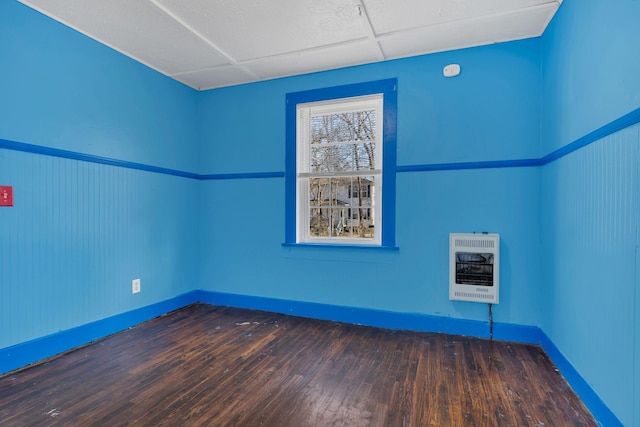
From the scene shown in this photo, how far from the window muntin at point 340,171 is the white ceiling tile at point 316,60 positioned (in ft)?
1.14

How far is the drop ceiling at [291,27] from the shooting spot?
2.30m

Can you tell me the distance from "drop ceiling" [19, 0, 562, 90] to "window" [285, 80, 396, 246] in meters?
0.38

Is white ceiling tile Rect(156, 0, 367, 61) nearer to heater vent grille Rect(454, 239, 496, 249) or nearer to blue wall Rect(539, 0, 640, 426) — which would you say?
blue wall Rect(539, 0, 640, 426)

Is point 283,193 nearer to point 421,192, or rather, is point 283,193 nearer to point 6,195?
point 421,192

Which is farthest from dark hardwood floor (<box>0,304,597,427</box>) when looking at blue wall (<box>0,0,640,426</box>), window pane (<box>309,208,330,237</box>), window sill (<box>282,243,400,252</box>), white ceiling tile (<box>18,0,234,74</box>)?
white ceiling tile (<box>18,0,234,74</box>)

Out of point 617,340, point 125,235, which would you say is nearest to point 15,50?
point 125,235

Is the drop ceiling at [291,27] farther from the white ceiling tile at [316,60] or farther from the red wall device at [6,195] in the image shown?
the red wall device at [6,195]

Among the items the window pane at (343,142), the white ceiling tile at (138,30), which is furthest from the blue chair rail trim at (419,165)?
the white ceiling tile at (138,30)

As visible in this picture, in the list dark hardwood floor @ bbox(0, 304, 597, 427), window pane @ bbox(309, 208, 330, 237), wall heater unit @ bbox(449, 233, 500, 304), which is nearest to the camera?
dark hardwood floor @ bbox(0, 304, 597, 427)

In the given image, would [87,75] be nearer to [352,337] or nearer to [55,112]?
[55,112]

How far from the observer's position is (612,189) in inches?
64.8

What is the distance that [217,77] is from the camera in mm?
3529

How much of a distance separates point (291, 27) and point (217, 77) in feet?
4.33

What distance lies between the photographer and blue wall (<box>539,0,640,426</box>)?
1477 millimetres
